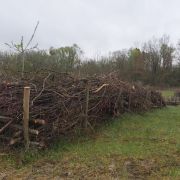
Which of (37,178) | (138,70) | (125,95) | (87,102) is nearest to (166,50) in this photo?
(138,70)

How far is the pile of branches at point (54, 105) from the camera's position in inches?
221

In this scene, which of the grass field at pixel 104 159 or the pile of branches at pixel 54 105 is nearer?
the grass field at pixel 104 159

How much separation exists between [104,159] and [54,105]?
1.74 m

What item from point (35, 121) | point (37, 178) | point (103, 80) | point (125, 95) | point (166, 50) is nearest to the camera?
point (37, 178)

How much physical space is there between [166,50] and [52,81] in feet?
132

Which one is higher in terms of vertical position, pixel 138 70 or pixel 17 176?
pixel 138 70

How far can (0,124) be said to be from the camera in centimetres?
593

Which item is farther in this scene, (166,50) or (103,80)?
(166,50)

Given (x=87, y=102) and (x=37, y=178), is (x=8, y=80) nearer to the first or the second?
(x=87, y=102)

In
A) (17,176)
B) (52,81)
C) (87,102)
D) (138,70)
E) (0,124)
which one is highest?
(138,70)

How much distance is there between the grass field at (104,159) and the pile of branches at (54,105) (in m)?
0.38

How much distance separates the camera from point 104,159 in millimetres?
5086

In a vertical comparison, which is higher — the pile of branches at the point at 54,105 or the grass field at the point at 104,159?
the pile of branches at the point at 54,105

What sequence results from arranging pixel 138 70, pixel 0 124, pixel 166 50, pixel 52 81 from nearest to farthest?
pixel 0 124 → pixel 52 81 → pixel 138 70 → pixel 166 50
